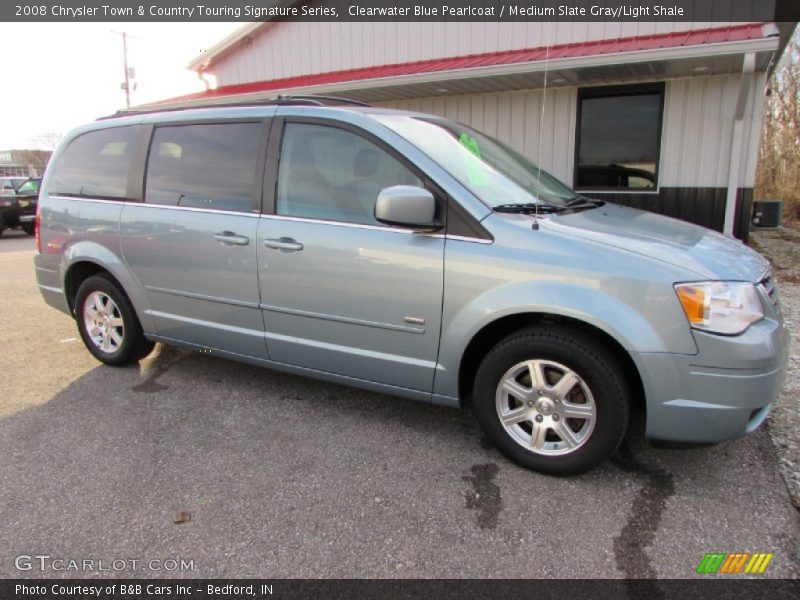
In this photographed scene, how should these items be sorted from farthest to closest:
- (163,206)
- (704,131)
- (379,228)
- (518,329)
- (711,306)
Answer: (704,131), (163,206), (379,228), (518,329), (711,306)

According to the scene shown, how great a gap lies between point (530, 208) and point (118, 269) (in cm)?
290

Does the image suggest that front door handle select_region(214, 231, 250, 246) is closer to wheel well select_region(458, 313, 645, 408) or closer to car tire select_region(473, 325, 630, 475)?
wheel well select_region(458, 313, 645, 408)

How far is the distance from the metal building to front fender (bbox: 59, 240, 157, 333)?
4.47 meters

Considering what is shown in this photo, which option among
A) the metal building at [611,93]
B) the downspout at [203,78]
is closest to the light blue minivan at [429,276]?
the metal building at [611,93]

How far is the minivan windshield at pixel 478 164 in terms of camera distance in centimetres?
296

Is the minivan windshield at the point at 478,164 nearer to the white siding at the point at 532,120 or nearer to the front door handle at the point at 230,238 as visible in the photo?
the front door handle at the point at 230,238

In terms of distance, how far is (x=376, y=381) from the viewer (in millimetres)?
3088

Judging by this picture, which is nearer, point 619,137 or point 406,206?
point 406,206

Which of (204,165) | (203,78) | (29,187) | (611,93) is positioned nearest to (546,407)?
(204,165)

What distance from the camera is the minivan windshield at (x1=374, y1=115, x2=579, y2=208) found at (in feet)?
9.71

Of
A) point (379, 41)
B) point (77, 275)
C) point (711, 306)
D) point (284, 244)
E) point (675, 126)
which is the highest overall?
point (379, 41)

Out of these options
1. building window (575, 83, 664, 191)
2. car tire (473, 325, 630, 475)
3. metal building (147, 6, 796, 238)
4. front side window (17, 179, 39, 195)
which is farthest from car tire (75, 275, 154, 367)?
front side window (17, 179, 39, 195)

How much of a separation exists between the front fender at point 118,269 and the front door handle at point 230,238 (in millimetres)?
911

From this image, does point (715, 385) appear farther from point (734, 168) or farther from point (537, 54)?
point (537, 54)
